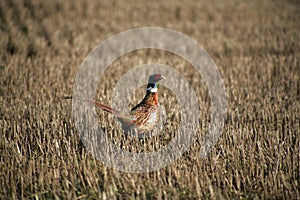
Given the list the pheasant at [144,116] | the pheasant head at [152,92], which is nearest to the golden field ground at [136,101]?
the pheasant at [144,116]

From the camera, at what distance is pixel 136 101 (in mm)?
6102

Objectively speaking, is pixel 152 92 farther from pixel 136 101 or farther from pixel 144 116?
pixel 136 101

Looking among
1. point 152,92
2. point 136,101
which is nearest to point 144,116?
point 152,92

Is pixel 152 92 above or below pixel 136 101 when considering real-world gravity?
below

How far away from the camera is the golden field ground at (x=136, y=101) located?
362 centimetres

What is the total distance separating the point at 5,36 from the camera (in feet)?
33.5

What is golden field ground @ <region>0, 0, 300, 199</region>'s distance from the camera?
3625mm

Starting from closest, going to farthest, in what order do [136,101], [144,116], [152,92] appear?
[144,116] → [152,92] → [136,101]

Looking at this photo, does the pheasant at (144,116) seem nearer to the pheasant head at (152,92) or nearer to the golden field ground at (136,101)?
the pheasant head at (152,92)

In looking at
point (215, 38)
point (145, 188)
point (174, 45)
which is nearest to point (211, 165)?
point (145, 188)

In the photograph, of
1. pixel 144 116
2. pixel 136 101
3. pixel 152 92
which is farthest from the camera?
pixel 136 101

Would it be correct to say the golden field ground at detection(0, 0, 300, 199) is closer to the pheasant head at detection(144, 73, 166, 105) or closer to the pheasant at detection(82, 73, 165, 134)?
the pheasant at detection(82, 73, 165, 134)

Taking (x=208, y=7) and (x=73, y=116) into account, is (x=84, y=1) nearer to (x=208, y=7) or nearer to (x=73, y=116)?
(x=208, y=7)

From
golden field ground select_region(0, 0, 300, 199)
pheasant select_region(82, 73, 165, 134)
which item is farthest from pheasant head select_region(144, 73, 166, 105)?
golden field ground select_region(0, 0, 300, 199)
